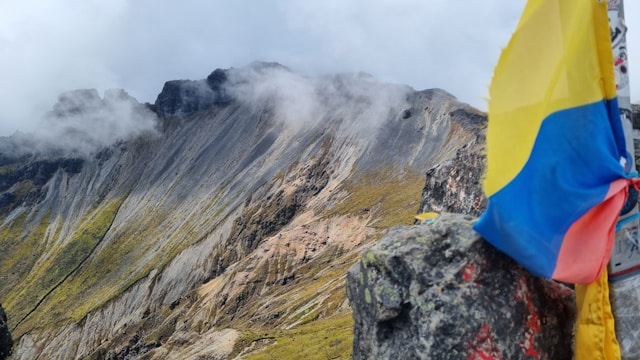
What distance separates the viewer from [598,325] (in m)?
7.10

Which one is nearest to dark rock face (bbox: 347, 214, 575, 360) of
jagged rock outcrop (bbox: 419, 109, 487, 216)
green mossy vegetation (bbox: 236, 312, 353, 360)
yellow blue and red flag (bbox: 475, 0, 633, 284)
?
yellow blue and red flag (bbox: 475, 0, 633, 284)

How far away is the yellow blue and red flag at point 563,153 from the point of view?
688 cm

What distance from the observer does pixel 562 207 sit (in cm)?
701

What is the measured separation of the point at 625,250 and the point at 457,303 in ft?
7.80

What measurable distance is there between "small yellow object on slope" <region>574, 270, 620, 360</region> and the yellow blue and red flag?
0.72 ft

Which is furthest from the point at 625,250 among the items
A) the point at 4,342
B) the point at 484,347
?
the point at 4,342

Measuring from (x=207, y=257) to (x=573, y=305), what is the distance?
124592 millimetres

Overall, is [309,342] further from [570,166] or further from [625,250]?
[570,166]

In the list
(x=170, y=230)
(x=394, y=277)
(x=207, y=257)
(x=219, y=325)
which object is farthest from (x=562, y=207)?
(x=170, y=230)

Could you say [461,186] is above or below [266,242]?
below

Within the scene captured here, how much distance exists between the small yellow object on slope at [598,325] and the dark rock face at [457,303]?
26.9 inches

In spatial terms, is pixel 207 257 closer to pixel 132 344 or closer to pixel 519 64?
pixel 132 344

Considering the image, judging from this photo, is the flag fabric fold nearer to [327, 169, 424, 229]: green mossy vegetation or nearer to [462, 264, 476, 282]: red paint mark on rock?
[462, 264, 476, 282]: red paint mark on rock

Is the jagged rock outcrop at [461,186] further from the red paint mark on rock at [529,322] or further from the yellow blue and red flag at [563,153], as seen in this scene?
the red paint mark on rock at [529,322]
